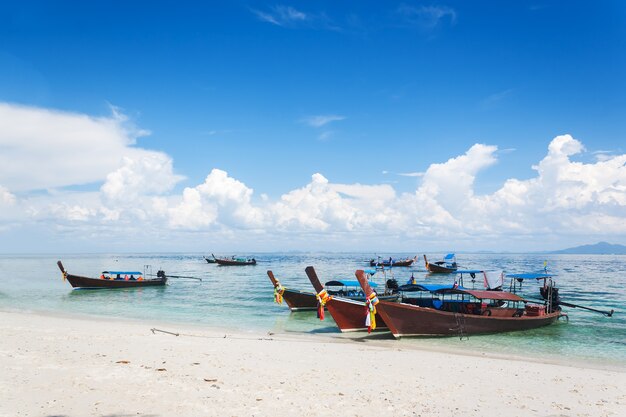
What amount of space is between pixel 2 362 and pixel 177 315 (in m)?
17.1

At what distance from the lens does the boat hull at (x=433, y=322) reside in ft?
64.1

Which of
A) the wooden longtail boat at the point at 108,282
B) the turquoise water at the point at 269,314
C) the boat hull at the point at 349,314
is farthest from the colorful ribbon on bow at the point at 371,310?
the wooden longtail boat at the point at 108,282

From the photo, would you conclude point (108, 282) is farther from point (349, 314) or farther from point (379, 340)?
point (379, 340)

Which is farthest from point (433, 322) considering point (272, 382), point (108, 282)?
point (108, 282)

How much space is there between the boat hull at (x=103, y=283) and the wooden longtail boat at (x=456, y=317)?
36.8 m

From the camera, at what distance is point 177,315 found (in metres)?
28.9

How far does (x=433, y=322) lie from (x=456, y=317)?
1233mm

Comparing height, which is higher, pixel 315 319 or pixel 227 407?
pixel 227 407

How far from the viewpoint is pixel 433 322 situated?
66.7 ft

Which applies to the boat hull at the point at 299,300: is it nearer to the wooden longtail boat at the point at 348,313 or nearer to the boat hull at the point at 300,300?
the boat hull at the point at 300,300

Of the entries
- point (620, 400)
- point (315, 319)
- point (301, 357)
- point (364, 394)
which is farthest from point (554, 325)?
point (364, 394)

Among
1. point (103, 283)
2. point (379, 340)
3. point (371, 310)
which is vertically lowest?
point (103, 283)

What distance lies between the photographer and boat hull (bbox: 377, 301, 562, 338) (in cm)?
1955

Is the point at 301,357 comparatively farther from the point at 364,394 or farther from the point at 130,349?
the point at 130,349
